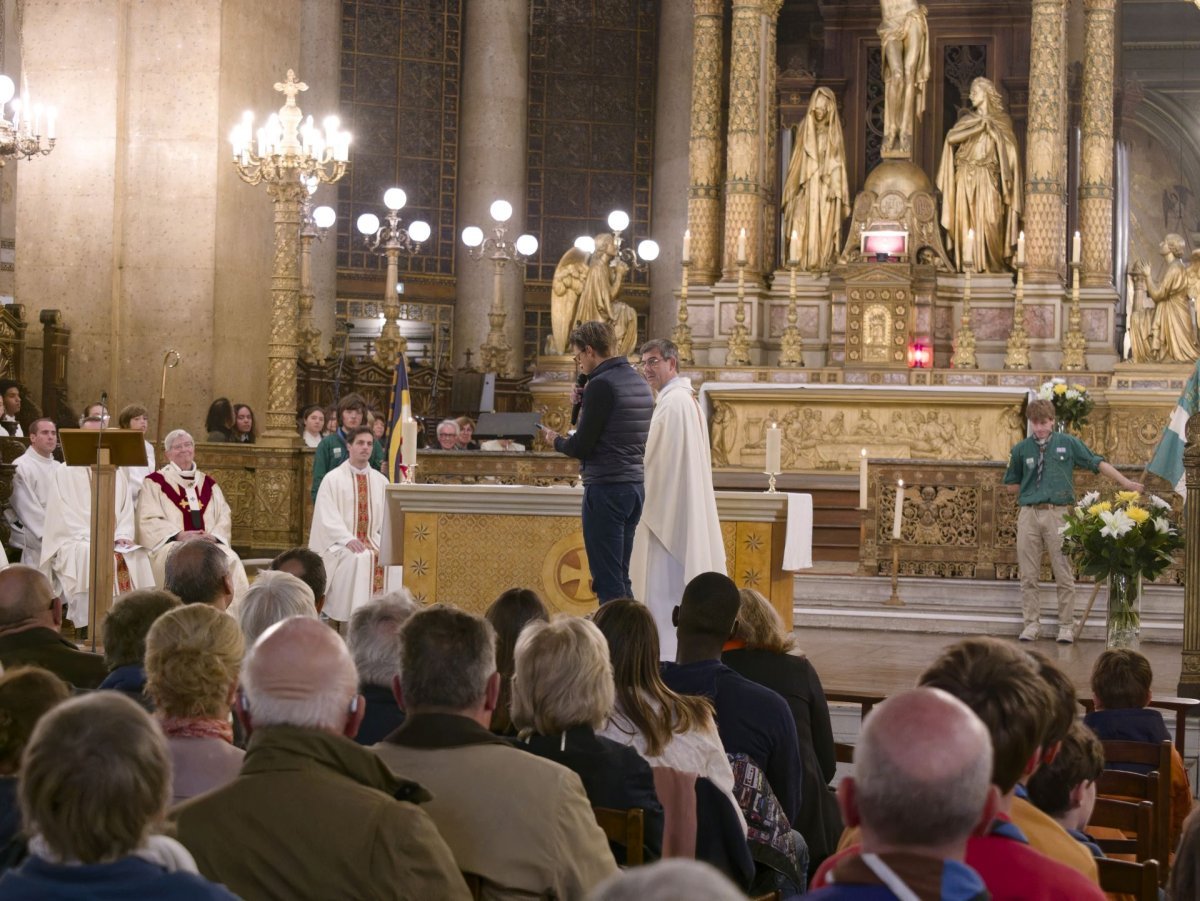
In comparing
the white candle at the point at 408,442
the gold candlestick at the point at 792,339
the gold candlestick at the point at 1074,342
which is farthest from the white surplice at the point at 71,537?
the gold candlestick at the point at 1074,342

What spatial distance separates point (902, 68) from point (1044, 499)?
9.78 metres

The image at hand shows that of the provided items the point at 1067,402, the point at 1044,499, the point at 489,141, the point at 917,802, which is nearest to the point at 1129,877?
the point at 917,802

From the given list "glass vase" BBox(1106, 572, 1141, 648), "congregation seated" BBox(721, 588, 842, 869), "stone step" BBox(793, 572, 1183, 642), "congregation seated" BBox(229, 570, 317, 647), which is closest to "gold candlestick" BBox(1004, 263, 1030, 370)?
"stone step" BBox(793, 572, 1183, 642)

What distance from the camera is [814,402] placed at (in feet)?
66.1

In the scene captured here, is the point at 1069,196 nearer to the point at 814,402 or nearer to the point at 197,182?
the point at 814,402

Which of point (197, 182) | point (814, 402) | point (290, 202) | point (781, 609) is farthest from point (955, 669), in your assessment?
point (814, 402)

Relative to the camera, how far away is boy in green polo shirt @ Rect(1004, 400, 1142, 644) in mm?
12555

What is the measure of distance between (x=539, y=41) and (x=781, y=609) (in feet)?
55.5

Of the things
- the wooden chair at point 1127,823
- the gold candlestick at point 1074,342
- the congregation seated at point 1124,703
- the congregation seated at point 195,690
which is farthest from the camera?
the gold candlestick at point 1074,342

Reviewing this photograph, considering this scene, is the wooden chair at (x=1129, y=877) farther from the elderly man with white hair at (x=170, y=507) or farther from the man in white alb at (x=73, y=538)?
the man in white alb at (x=73, y=538)

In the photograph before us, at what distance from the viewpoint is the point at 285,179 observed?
15078 millimetres

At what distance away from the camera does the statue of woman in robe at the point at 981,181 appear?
841 inches

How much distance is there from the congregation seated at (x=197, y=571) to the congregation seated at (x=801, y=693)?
5.80 ft

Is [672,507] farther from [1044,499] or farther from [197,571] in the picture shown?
[1044,499]
